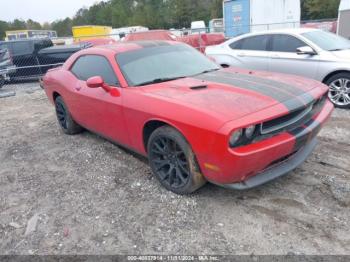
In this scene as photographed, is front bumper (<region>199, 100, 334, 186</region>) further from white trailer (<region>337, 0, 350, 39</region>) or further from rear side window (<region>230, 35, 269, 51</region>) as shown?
white trailer (<region>337, 0, 350, 39</region>)

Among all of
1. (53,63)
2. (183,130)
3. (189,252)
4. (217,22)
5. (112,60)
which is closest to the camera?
(189,252)

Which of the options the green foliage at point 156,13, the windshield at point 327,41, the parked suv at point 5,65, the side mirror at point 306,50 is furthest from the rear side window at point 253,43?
the green foliage at point 156,13

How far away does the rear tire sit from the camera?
214 inches

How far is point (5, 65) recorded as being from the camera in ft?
38.1

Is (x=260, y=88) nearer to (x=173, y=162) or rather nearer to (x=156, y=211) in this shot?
(x=173, y=162)

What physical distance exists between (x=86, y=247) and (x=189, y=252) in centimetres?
89

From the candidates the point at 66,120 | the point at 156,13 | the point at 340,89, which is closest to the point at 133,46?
the point at 66,120

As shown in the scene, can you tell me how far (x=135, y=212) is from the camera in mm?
3232

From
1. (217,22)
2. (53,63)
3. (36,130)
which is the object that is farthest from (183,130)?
(217,22)

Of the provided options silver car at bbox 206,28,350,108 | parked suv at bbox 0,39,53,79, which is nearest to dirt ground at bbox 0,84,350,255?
silver car at bbox 206,28,350,108

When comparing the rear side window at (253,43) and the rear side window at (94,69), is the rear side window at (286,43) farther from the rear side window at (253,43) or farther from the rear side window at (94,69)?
the rear side window at (94,69)

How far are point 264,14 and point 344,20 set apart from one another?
3.87 m

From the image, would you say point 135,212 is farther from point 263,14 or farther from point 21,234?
point 263,14

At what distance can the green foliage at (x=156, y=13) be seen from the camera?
42.1 metres
